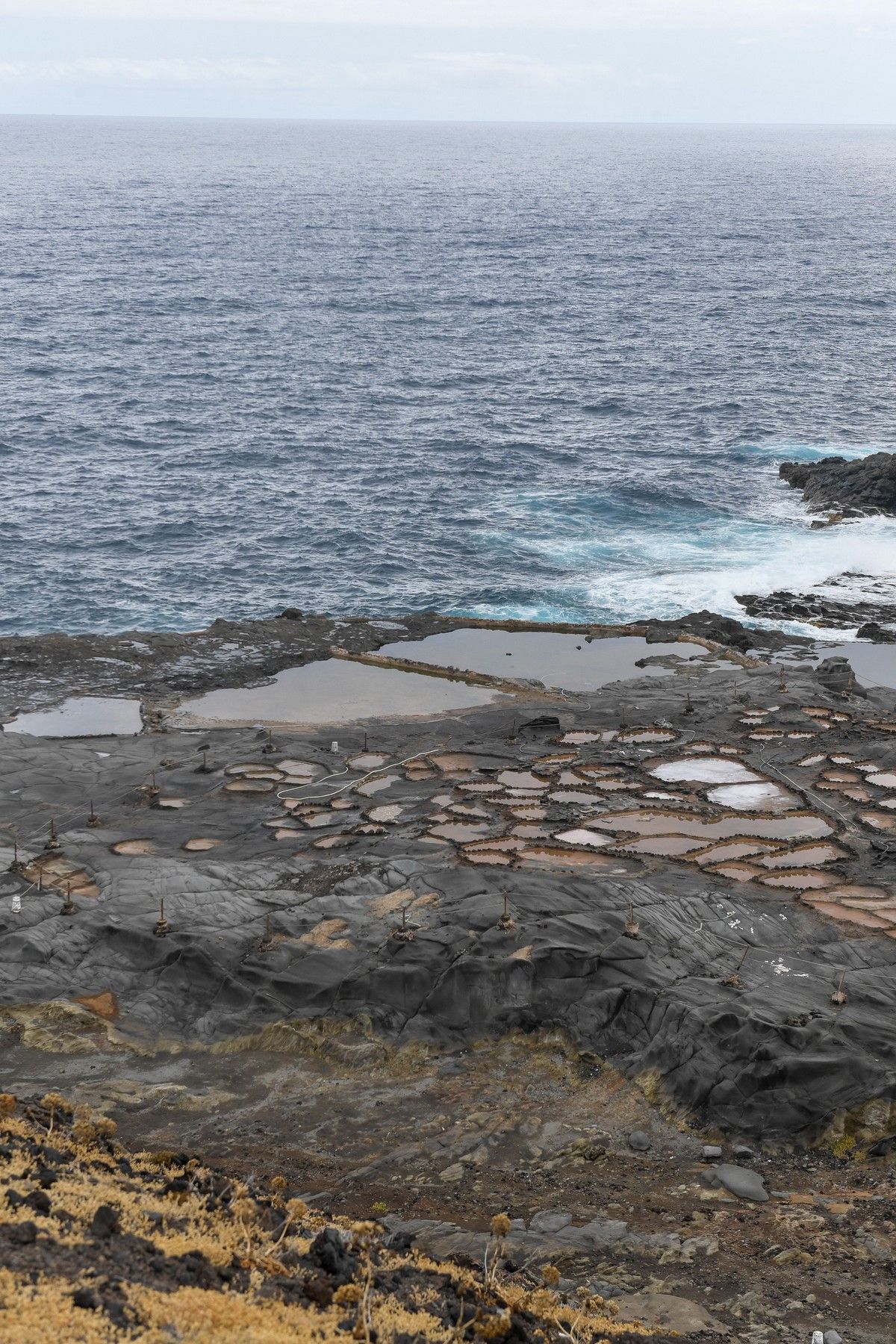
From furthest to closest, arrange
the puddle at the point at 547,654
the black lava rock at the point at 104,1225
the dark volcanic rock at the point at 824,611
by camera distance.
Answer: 1. the dark volcanic rock at the point at 824,611
2. the puddle at the point at 547,654
3. the black lava rock at the point at 104,1225

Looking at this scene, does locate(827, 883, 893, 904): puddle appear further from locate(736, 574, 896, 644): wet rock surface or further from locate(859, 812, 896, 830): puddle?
locate(736, 574, 896, 644): wet rock surface

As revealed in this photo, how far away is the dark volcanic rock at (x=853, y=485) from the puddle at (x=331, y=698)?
38.0 metres

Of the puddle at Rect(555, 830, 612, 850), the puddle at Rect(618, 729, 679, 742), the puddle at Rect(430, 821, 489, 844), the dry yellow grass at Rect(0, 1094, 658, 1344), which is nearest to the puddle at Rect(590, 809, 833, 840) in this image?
the puddle at Rect(555, 830, 612, 850)

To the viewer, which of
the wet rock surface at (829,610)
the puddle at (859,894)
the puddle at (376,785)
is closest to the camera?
the puddle at (859,894)

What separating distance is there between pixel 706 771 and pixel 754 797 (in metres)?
2.53

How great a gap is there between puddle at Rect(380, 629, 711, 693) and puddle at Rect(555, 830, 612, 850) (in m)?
16.7

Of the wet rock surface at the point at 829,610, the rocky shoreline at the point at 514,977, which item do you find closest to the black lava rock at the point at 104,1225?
the rocky shoreline at the point at 514,977

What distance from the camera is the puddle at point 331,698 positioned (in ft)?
174

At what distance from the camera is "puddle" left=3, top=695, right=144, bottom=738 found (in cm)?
5062

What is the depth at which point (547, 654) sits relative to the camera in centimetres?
6141

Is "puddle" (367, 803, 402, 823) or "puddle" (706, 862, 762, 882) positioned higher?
"puddle" (706, 862, 762, 882)

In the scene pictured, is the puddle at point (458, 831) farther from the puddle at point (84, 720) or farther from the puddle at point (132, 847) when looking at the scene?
the puddle at point (84, 720)

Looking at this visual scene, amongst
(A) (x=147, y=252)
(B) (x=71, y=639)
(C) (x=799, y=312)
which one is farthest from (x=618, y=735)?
(A) (x=147, y=252)

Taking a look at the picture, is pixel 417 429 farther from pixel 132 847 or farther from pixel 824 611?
pixel 132 847
